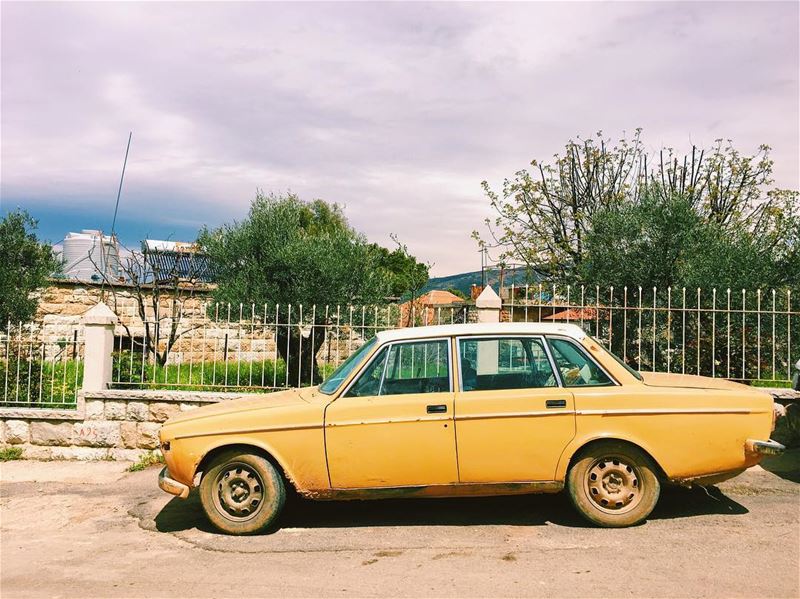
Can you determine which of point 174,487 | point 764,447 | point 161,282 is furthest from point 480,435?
point 161,282

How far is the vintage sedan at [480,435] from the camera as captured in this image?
15.9 ft

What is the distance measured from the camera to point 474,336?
518cm

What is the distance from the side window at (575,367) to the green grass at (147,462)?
5.20 metres

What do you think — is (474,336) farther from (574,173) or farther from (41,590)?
(574,173)

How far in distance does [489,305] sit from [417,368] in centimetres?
297

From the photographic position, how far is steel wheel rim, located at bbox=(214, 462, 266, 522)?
5.09 metres

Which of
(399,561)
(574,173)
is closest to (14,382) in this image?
(399,561)

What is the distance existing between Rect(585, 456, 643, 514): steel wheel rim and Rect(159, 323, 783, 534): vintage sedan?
1 centimetres

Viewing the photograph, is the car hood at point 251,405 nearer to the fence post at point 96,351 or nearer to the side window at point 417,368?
the side window at point 417,368

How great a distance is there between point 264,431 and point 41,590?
179cm

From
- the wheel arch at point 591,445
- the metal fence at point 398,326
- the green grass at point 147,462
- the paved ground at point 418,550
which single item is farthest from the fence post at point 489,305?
the green grass at point 147,462

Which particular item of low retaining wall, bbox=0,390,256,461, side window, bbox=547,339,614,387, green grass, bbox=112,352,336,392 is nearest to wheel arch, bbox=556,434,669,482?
side window, bbox=547,339,614,387

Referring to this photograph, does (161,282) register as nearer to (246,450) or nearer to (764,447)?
(246,450)

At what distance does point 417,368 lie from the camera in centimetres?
519
